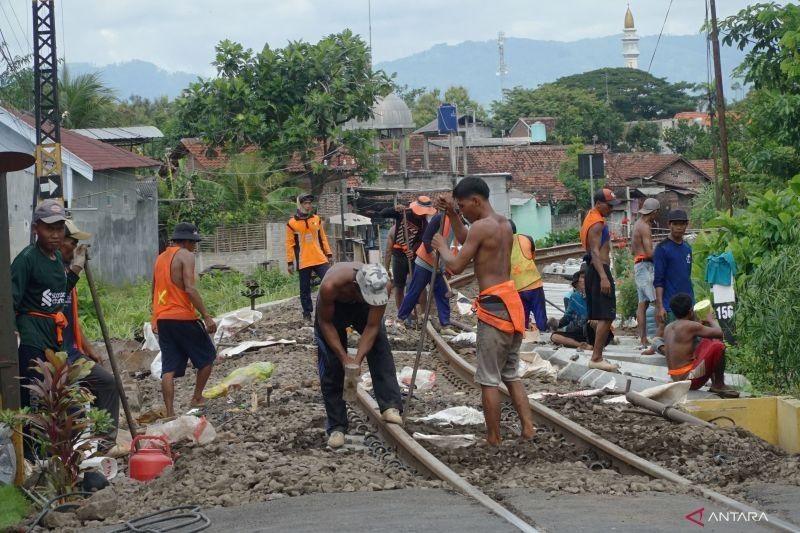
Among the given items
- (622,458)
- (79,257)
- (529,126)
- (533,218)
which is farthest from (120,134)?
(529,126)

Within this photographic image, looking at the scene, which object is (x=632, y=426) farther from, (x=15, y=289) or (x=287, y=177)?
(x=287, y=177)

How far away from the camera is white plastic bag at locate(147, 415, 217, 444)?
947cm

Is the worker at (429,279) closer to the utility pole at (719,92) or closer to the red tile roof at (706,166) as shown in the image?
the utility pole at (719,92)

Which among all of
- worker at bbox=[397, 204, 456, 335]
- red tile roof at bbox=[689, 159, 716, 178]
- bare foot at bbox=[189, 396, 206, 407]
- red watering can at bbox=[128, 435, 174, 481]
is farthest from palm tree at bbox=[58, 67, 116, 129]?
red watering can at bbox=[128, 435, 174, 481]

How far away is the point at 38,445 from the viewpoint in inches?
344

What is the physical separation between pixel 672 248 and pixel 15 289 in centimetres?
748

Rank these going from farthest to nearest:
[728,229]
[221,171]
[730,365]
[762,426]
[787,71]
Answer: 1. [221,171]
2. [787,71]
3. [728,229]
4. [730,365]
5. [762,426]

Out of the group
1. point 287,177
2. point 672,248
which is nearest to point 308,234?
point 672,248

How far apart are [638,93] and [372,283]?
10496 cm

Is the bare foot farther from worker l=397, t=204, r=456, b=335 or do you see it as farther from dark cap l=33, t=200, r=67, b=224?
dark cap l=33, t=200, r=67, b=224

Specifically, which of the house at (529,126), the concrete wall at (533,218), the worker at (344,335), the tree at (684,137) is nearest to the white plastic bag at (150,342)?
the worker at (344,335)

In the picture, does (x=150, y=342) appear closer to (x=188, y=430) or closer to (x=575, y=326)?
(x=575, y=326)

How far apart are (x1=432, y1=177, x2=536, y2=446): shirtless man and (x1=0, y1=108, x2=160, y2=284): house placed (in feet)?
82.3

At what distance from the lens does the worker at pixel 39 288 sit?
28.3 ft
